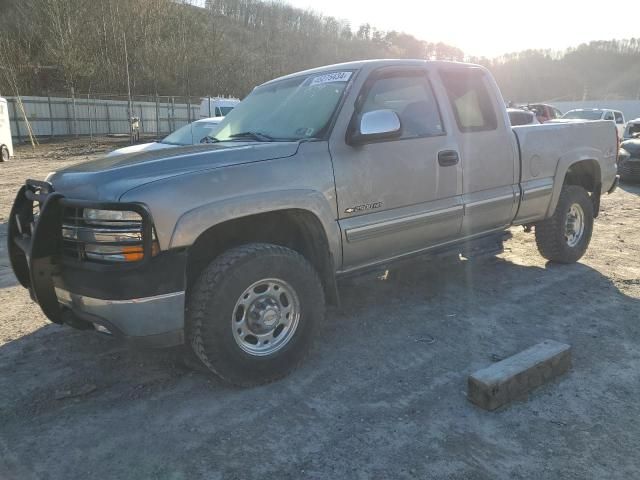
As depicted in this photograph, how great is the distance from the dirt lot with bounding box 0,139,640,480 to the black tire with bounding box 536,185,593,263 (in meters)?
0.86

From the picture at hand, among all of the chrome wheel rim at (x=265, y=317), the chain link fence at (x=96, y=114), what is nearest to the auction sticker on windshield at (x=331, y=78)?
the chrome wheel rim at (x=265, y=317)

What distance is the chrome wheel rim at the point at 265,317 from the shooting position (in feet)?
10.3

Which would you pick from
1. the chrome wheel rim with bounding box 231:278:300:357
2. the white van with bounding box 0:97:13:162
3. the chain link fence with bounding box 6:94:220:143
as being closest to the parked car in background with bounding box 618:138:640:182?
the chrome wheel rim with bounding box 231:278:300:357

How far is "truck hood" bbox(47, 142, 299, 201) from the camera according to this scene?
9.27 feet

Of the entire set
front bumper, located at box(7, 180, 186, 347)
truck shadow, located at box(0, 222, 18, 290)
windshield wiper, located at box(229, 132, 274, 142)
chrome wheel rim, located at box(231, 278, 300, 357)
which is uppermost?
windshield wiper, located at box(229, 132, 274, 142)

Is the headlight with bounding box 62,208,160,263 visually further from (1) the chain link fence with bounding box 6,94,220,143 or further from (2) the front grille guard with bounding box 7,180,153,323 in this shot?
(1) the chain link fence with bounding box 6,94,220,143

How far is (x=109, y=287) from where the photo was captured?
2.70 metres

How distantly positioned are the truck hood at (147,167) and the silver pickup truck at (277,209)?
0.01m

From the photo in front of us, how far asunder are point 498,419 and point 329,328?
1632mm

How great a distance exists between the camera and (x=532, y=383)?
10.1ft

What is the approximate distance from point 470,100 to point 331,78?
4.56 ft

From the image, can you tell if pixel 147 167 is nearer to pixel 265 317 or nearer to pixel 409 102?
pixel 265 317

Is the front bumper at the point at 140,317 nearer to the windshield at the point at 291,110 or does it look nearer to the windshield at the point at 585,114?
the windshield at the point at 291,110

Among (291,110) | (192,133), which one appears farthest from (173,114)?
(291,110)
